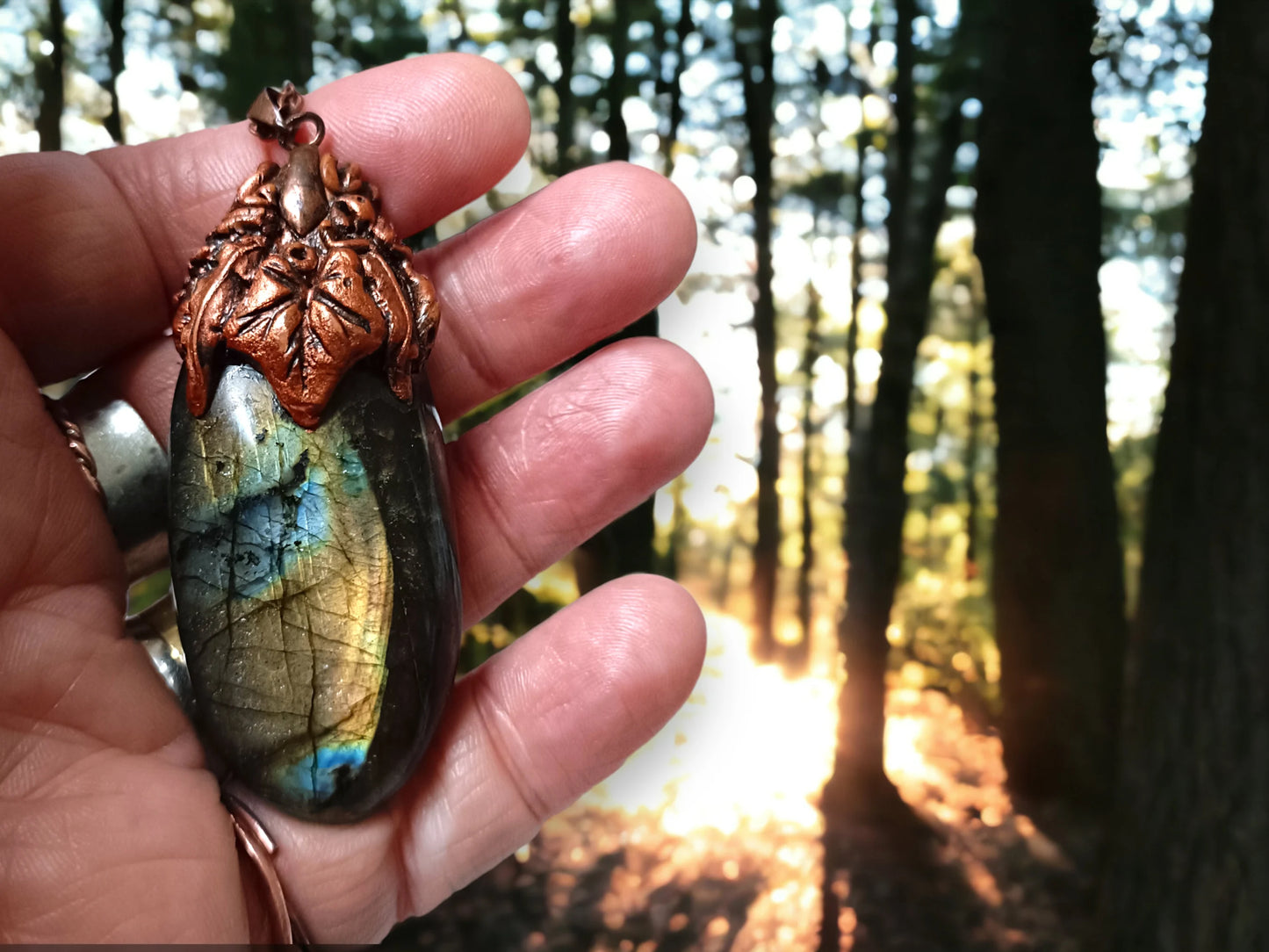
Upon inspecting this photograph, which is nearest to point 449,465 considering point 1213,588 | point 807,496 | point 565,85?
point 807,496

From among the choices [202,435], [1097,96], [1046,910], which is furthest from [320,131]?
[1046,910]

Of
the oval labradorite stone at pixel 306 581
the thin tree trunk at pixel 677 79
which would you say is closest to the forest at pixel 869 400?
the thin tree trunk at pixel 677 79

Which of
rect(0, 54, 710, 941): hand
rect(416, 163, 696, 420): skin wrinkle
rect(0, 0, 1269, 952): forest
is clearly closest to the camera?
rect(0, 54, 710, 941): hand

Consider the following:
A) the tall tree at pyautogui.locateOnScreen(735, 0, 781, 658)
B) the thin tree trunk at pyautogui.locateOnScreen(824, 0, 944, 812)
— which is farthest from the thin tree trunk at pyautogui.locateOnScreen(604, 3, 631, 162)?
the thin tree trunk at pyautogui.locateOnScreen(824, 0, 944, 812)

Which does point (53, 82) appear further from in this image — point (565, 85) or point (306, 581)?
point (306, 581)

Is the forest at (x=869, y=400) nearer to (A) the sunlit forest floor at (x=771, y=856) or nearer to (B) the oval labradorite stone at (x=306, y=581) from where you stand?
(A) the sunlit forest floor at (x=771, y=856)

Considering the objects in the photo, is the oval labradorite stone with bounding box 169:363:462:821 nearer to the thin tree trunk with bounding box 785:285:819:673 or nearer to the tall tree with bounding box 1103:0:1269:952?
the thin tree trunk with bounding box 785:285:819:673
